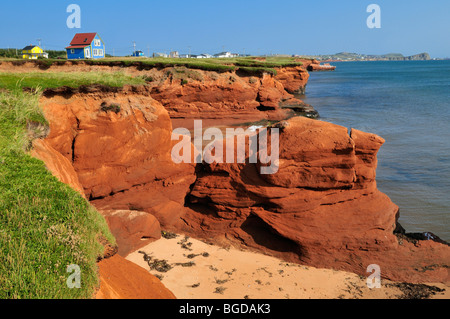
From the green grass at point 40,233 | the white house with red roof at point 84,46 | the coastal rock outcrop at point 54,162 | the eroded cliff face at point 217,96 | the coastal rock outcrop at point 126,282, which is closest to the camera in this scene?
the green grass at point 40,233

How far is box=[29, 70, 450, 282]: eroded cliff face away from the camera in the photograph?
28.9 feet

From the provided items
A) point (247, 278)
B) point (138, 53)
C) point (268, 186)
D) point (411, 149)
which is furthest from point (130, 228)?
point (138, 53)

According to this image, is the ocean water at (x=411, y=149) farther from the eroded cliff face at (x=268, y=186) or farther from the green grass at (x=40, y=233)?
the green grass at (x=40, y=233)

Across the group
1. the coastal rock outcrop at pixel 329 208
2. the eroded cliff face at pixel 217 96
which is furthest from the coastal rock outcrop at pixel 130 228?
the eroded cliff face at pixel 217 96

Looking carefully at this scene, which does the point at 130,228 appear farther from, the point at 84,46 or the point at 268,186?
the point at 84,46

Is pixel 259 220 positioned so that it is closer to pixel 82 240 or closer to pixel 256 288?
pixel 256 288

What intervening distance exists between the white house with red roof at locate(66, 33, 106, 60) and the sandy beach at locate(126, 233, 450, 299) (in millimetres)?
37165

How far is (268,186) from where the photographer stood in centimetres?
938

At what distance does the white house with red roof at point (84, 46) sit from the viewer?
41.0 m

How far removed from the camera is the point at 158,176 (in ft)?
33.0

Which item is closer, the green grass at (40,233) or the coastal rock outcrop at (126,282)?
the green grass at (40,233)

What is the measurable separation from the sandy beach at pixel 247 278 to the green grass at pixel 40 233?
3050 mm

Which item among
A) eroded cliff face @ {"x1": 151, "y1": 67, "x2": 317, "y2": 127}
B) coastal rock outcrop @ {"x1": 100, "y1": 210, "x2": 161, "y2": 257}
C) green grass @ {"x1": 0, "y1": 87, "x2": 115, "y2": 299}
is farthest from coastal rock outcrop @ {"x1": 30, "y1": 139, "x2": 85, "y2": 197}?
eroded cliff face @ {"x1": 151, "y1": 67, "x2": 317, "y2": 127}
